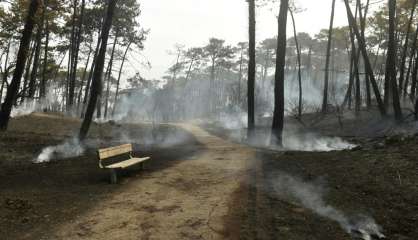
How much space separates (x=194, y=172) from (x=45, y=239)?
17.1ft

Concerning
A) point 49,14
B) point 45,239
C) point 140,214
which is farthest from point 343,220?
point 49,14

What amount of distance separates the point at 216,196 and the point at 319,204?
1.92 metres

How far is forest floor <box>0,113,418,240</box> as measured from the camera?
6.31m

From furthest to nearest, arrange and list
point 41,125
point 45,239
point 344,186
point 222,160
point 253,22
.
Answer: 1. point 41,125
2. point 253,22
3. point 222,160
4. point 344,186
5. point 45,239

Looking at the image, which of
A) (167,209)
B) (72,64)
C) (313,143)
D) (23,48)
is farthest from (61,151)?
(72,64)

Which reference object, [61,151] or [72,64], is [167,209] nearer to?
[61,151]

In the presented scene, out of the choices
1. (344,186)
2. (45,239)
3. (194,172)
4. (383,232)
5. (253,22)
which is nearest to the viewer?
(45,239)

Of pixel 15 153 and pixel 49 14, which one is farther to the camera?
pixel 49 14

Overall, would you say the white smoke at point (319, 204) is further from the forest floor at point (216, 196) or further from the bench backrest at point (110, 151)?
the bench backrest at point (110, 151)

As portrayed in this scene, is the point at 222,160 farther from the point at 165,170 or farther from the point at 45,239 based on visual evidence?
the point at 45,239

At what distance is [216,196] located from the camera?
810 cm

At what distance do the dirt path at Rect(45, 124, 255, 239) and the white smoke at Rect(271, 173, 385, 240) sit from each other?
38.5 inches

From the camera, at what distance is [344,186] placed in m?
8.55

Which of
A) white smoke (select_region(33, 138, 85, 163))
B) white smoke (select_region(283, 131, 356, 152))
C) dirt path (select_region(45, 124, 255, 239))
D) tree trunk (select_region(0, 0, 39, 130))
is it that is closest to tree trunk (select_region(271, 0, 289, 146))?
white smoke (select_region(283, 131, 356, 152))
